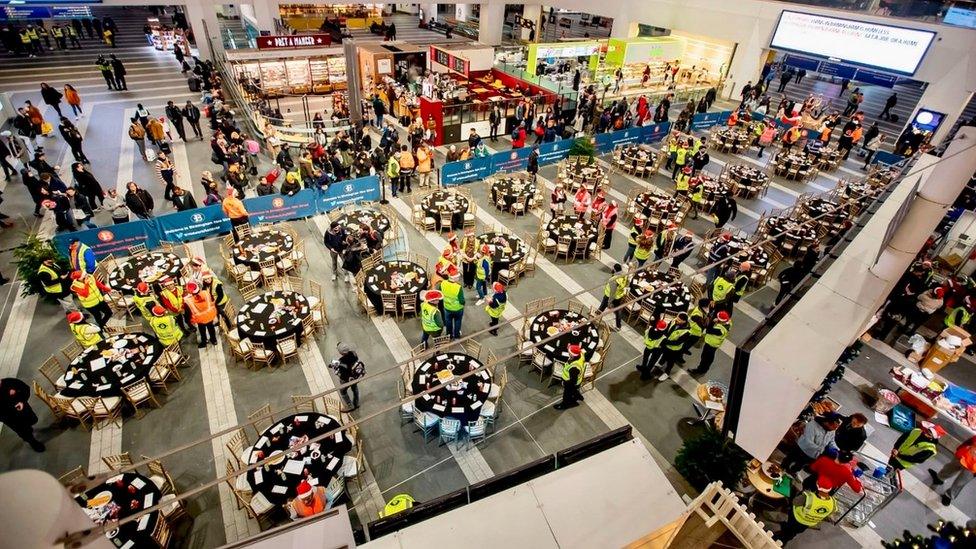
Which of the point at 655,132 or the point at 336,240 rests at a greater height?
the point at 655,132

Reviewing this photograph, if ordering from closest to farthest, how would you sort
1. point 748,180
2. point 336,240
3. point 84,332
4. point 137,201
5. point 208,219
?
point 84,332, point 336,240, point 137,201, point 208,219, point 748,180

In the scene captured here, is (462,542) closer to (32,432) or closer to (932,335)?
(32,432)

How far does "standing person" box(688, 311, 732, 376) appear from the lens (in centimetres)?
884

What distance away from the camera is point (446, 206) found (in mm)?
13539

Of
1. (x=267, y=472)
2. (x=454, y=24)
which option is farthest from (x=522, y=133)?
(x=454, y=24)

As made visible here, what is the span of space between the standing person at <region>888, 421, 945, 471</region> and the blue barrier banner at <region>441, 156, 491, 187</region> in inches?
515

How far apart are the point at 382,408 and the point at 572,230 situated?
7333 mm

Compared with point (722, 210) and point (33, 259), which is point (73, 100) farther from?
→ point (722, 210)

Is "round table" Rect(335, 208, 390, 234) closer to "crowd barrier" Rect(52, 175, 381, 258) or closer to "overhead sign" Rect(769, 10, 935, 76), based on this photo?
"crowd barrier" Rect(52, 175, 381, 258)

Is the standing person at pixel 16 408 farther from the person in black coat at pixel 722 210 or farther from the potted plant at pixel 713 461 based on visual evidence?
the person in black coat at pixel 722 210

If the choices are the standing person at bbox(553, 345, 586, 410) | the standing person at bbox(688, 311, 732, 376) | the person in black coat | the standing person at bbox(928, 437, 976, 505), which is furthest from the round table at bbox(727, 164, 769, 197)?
the standing person at bbox(553, 345, 586, 410)

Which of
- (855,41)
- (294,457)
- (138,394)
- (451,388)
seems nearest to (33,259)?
(138,394)

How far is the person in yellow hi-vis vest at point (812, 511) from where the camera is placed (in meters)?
6.40

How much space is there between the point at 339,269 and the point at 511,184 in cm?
619
